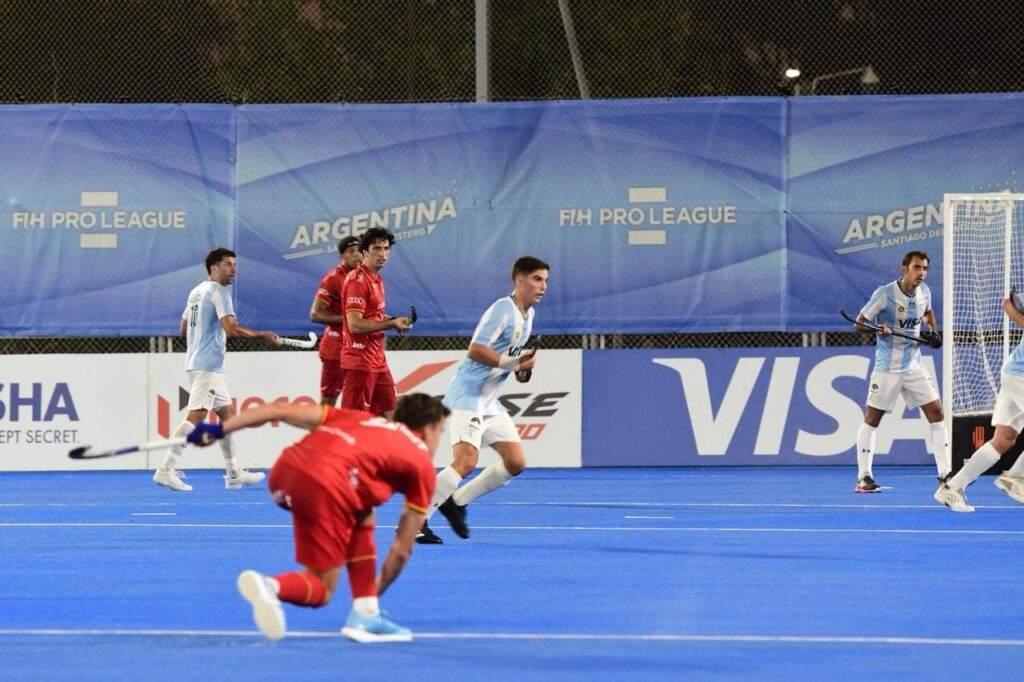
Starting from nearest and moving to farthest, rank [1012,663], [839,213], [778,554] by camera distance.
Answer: [1012,663] → [778,554] → [839,213]

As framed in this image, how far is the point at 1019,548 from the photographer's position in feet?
34.9

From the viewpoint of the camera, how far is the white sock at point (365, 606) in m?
6.89

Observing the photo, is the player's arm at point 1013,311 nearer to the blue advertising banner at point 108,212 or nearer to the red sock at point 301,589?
the red sock at point 301,589

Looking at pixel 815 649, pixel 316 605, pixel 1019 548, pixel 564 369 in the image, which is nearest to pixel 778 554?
pixel 1019 548

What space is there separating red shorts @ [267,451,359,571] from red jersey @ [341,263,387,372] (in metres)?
6.32

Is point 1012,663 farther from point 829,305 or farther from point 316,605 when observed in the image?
point 829,305

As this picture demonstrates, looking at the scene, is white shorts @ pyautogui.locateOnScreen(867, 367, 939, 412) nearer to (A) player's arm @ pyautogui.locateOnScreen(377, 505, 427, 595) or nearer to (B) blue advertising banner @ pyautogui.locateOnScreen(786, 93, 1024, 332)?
(B) blue advertising banner @ pyautogui.locateOnScreen(786, 93, 1024, 332)

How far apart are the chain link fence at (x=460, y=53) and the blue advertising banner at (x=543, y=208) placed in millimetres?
554

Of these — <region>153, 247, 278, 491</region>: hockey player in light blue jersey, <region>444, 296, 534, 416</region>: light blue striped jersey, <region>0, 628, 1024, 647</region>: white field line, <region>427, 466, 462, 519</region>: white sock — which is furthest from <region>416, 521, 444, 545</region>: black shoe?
<region>153, 247, 278, 491</region>: hockey player in light blue jersey

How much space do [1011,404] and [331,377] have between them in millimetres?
5830

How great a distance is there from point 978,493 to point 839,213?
11.9 ft

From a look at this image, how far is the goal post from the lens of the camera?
656 inches

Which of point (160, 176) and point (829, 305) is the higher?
point (160, 176)

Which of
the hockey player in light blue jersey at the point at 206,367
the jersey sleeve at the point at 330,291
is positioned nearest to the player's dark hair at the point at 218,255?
the hockey player in light blue jersey at the point at 206,367
